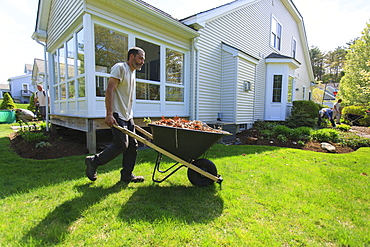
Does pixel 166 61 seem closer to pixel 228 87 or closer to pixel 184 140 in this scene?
pixel 228 87

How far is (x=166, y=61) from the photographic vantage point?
5922 mm

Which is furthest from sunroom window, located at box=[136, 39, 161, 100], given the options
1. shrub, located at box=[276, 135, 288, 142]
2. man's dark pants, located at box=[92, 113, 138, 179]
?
shrub, located at box=[276, 135, 288, 142]

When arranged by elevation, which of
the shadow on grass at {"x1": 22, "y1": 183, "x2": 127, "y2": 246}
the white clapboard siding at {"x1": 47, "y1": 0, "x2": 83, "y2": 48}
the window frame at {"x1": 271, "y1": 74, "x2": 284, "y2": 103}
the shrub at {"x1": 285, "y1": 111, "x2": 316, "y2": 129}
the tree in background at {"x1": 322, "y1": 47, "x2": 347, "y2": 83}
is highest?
the tree in background at {"x1": 322, "y1": 47, "x2": 347, "y2": 83}

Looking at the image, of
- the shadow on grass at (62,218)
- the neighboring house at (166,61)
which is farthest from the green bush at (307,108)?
the shadow on grass at (62,218)

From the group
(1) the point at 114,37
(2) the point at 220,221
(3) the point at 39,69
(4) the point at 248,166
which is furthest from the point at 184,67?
(3) the point at 39,69

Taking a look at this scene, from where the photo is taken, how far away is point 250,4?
8.95m

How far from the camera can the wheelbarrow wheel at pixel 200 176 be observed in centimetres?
248

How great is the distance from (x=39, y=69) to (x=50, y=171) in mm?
17596

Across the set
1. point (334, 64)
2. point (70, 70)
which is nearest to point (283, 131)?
point (70, 70)

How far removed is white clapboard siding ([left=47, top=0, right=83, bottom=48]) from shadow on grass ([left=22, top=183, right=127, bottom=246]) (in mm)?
3989

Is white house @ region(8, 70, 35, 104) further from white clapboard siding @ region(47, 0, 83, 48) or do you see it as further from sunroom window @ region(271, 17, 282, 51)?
sunroom window @ region(271, 17, 282, 51)

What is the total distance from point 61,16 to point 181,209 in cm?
650

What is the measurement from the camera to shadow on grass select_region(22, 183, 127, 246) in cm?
150

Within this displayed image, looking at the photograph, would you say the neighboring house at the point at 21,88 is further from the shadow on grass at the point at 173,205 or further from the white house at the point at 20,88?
the shadow on grass at the point at 173,205
